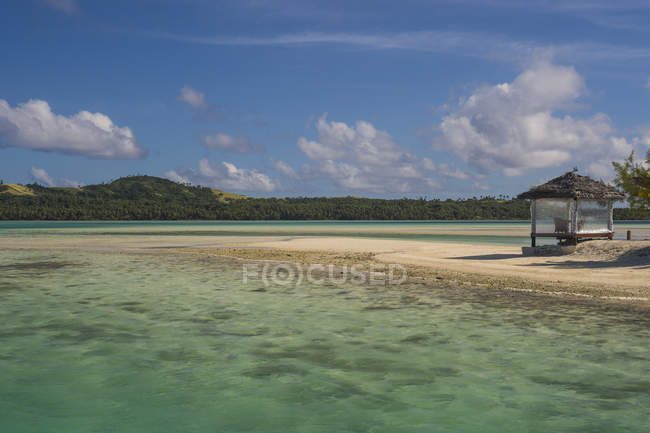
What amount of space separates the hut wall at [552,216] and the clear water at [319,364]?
11225 millimetres

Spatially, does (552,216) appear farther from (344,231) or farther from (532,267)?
(344,231)

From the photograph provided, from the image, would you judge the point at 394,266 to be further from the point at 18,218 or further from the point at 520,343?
the point at 18,218

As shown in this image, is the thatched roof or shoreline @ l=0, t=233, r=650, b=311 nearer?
shoreline @ l=0, t=233, r=650, b=311

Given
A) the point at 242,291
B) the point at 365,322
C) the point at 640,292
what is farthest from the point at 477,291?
the point at 242,291

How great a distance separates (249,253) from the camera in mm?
27859

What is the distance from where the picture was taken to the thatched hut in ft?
73.3

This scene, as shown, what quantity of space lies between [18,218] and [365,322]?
145371mm

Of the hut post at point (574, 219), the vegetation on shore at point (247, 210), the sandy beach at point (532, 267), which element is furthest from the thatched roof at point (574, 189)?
the vegetation on shore at point (247, 210)

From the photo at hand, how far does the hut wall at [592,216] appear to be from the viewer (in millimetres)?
23062

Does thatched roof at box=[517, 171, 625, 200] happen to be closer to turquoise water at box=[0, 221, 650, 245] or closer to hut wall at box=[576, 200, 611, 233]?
hut wall at box=[576, 200, 611, 233]

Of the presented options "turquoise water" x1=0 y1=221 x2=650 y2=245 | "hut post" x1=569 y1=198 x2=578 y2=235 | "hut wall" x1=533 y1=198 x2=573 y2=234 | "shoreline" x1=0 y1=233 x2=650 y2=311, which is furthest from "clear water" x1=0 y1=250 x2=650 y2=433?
"turquoise water" x1=0 y1=221 x2=650 y2=245

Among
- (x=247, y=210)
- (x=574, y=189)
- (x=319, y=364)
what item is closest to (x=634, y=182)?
(x=574, y=189)

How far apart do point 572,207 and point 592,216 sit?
5.31ft

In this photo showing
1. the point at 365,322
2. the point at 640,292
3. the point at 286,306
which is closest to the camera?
the point at 365,322
